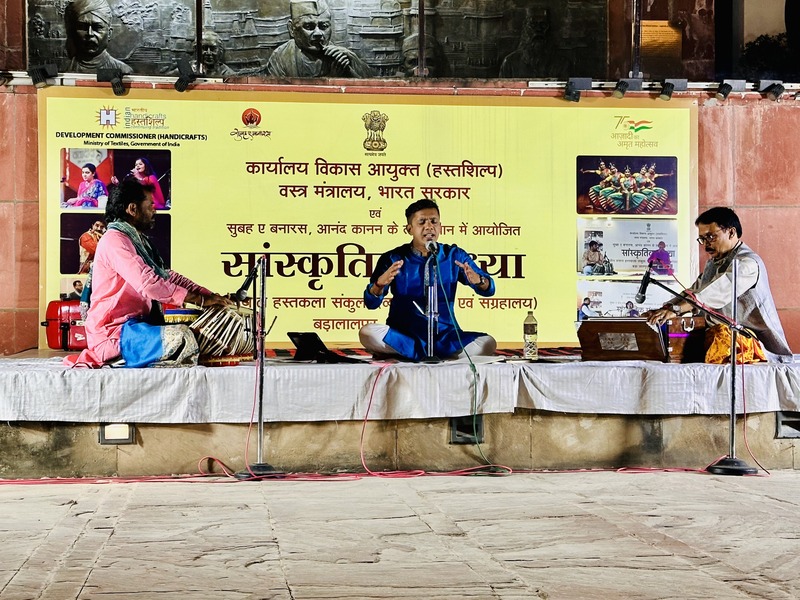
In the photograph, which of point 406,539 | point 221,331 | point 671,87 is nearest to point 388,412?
point 221,331

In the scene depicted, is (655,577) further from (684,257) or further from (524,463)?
(684,257)

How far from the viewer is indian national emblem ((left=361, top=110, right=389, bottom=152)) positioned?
889 centimetres

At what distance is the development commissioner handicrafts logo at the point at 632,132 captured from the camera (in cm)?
909

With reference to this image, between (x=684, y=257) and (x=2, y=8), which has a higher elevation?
(x=2, y=8)

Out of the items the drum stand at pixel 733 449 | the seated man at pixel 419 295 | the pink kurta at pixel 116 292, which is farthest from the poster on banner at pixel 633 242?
the pink kurta at pixel 116 292

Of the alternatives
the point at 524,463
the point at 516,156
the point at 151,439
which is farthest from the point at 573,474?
the point at 516,156

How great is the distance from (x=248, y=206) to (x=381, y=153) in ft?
3.89

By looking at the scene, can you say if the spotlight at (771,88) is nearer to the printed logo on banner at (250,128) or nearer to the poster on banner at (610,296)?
the poster on banner at (610,296)

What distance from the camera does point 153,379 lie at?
5.34 meters

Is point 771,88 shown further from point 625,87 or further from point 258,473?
point 258,473

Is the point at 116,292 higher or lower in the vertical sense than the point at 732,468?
higher

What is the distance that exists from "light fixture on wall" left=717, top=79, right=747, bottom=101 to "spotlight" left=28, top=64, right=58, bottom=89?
215 inches

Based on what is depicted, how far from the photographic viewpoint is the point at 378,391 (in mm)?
5516

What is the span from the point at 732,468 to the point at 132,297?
3.25m
